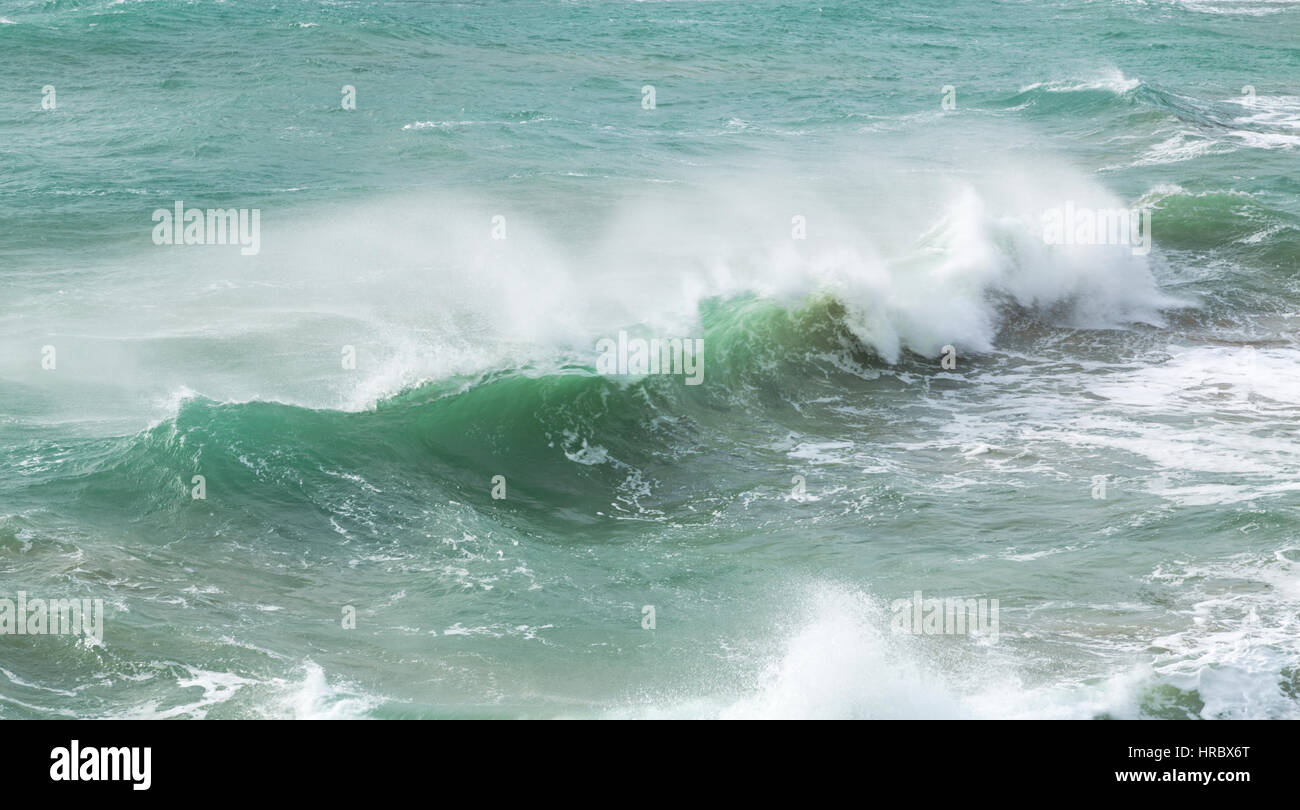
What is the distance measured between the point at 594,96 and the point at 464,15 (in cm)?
1160

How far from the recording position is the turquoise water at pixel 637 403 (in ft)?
36.1

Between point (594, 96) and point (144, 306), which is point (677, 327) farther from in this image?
point (594, 96)

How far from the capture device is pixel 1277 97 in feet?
117

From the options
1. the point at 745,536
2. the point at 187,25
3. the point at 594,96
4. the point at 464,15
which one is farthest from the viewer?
the point at 464,15

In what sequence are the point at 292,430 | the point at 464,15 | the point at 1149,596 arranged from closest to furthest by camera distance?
the point at 1149,596, the point at 292,430, the point at 464,15

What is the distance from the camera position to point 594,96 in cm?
3566

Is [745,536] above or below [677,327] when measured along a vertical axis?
below

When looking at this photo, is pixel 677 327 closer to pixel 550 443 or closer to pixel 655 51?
pixel 550 443

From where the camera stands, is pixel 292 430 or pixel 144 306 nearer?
pixel 292 430

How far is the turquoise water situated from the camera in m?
11.0

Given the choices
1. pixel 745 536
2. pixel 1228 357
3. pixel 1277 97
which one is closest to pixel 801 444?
pixel 745 536

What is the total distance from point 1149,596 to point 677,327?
8.97m

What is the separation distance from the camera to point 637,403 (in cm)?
1689
